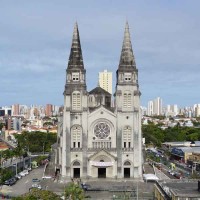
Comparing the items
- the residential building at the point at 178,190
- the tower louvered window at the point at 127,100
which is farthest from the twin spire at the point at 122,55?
the residential building at the point at 178,190

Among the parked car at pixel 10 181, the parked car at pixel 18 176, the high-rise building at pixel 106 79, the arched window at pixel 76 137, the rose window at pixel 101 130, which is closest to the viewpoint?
the parked car at pixel 10 181

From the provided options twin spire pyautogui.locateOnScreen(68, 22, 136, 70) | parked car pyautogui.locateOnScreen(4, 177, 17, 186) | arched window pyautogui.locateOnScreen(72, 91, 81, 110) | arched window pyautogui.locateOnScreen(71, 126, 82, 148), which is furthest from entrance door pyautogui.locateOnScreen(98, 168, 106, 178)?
twin spire pyautogui.locateOnScreen(68, 22, 136, 70)

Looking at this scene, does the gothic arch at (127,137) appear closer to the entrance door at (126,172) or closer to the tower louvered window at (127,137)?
the tower louvered window at (127,137)

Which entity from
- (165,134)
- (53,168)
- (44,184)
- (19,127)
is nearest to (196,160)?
(53,168)

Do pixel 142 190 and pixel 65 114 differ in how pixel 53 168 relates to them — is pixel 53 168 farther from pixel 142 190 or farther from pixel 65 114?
pixel 142 190

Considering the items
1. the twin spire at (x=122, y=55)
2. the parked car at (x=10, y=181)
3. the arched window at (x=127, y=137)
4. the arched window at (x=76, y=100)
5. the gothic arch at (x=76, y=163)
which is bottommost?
the parked car at (x=10, y=181)

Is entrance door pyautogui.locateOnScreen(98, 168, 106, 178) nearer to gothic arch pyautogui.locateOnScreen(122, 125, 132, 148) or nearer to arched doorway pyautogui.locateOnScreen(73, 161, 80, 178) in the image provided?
arched doorway pyautogui.locateOnScreen(73, 161, 80, 178)
